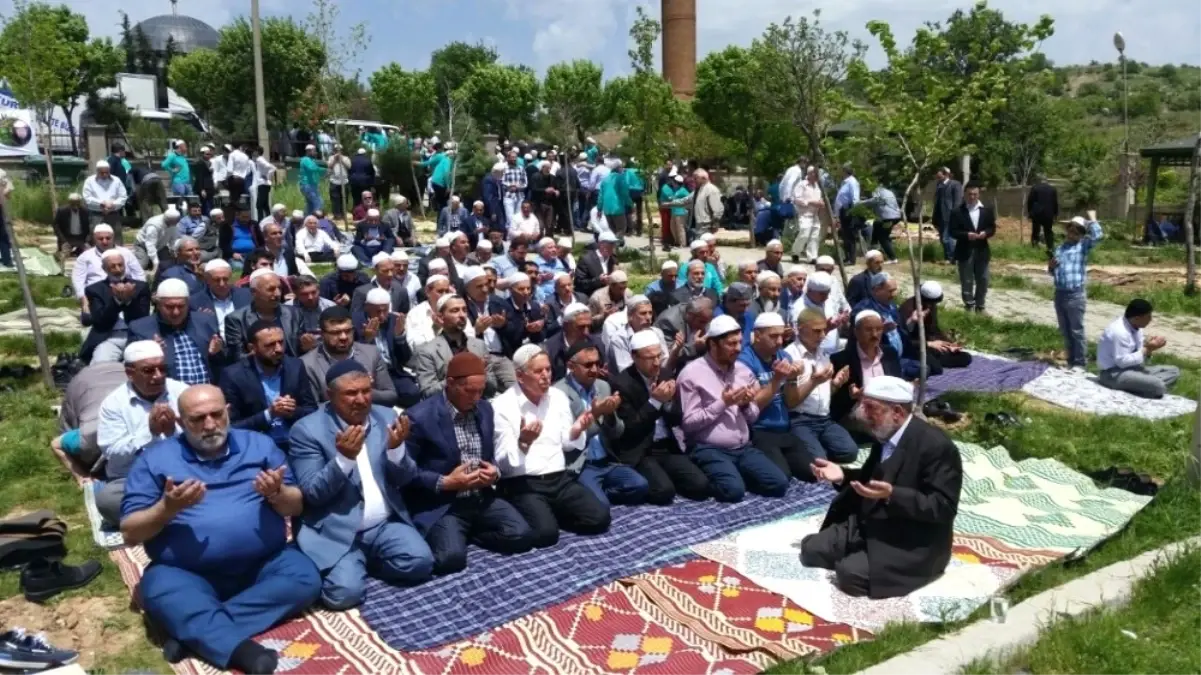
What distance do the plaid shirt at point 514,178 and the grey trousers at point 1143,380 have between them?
11.1 m

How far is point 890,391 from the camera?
491 centimetres

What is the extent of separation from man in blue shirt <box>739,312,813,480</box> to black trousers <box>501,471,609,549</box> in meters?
1.51

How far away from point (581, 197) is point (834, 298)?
11520mm

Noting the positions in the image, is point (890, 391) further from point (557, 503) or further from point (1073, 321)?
point (1073, 321)

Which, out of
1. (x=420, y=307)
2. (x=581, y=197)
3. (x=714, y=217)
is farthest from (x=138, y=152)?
(x=420, y=307)

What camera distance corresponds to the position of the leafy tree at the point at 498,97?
62.3 m

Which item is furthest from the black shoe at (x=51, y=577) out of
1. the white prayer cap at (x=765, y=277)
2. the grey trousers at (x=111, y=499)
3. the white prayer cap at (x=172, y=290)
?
the white prayer cap at (x=765, y=277)

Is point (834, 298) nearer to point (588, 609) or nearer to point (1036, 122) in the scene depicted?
point (588, 609)

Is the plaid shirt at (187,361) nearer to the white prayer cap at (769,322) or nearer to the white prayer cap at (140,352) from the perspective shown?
the white prayer cap at (140,352)

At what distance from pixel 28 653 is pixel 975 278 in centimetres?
1219

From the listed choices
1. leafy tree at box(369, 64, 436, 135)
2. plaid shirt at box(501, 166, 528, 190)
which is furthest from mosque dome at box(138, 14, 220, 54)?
plaid shirt at box(501, 166, 528, 190)

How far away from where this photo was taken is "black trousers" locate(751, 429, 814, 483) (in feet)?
22.9

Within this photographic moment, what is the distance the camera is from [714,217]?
62.5 feet

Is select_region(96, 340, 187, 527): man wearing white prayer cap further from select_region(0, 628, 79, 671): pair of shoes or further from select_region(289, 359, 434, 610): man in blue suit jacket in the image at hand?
select_region(0, 628, 79, 671): pair of shoes
